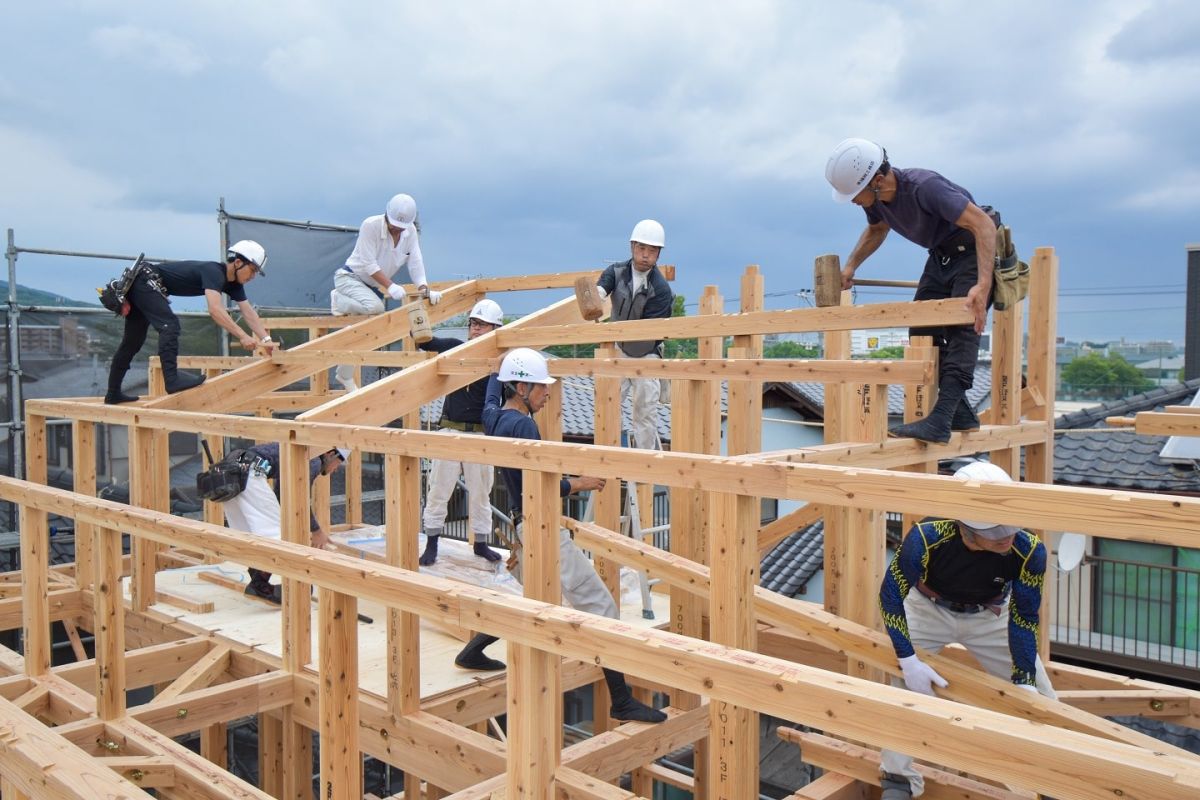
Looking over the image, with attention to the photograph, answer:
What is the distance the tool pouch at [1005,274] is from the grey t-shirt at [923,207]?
0.25 m

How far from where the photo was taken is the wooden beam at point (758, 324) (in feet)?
15.6

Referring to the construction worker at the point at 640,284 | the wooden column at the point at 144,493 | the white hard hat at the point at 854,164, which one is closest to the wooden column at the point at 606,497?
the construction worker at the point at 640,284

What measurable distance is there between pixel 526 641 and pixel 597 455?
112 centimetres

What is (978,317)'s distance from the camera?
4.64m

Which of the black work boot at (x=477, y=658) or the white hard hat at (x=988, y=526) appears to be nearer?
the white hard hat at (x=988, y=526)

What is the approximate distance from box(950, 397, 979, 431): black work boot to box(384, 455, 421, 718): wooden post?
274 centimetres

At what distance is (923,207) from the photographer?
4902 millimetres

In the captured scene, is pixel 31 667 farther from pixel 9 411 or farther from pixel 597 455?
Result: pixel 9 411

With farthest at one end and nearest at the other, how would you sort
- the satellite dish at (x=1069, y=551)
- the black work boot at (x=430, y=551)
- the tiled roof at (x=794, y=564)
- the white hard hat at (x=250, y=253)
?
the tiled roof at (x=794, y=564), the black work boot at (x=430, y=551), the white hard hat at (x=250, y=253), the satellite dish at (x=1069, y=551)

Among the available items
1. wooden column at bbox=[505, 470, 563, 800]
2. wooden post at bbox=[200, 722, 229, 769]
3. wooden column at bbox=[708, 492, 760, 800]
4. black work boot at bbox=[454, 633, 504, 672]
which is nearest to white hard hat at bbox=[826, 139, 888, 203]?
wooden column at bbox=[708, 492, 760, 800]

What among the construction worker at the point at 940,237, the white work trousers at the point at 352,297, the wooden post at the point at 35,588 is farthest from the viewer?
the white work trousers at the point at 352,297

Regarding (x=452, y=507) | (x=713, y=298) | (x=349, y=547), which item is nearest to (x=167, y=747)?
(x=349, y=547)

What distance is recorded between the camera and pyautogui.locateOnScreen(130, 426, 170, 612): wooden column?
7.29 meters

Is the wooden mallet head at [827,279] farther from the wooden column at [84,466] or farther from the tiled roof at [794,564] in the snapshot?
the tiled roof at [794,564]
